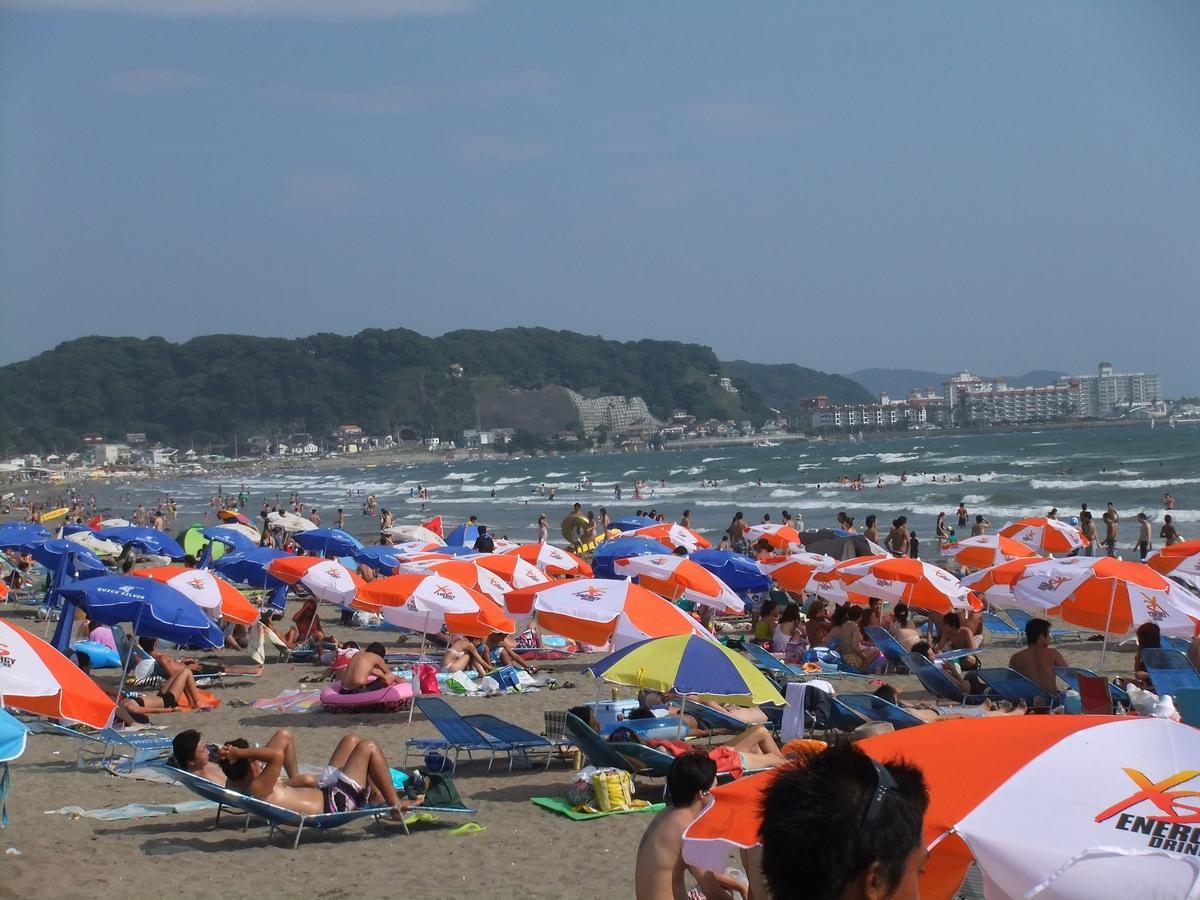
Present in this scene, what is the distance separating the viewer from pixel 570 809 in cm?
754

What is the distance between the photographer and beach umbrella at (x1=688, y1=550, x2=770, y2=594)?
16.0 meters

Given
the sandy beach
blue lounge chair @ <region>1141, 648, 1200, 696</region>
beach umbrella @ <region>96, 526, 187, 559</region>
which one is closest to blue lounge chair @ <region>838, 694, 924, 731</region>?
the sandy beach

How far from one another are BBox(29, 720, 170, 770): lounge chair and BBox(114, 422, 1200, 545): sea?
1918 centimetres

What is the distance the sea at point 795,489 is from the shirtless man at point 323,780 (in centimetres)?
2077

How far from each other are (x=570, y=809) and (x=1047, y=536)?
43.1 feet

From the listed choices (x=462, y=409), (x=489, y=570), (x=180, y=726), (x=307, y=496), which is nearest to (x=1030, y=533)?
(x=489, y=570)

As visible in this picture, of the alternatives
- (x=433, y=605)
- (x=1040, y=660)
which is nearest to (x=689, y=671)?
(x=1040, y=660)

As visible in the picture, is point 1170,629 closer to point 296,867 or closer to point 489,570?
point 489,570

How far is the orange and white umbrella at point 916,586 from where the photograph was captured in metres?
12.6

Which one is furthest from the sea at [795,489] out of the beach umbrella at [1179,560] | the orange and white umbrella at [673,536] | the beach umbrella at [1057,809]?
the beach umbrella at [1057,809]

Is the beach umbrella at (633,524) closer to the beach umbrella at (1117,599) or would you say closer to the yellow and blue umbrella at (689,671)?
the beach umbrella at (1117,599)

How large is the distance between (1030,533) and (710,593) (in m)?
8.23

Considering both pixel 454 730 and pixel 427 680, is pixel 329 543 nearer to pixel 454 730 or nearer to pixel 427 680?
pixel 427 680

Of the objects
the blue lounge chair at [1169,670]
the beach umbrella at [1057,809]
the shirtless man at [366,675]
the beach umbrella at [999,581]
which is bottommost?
the shirtless man at [366,675]
